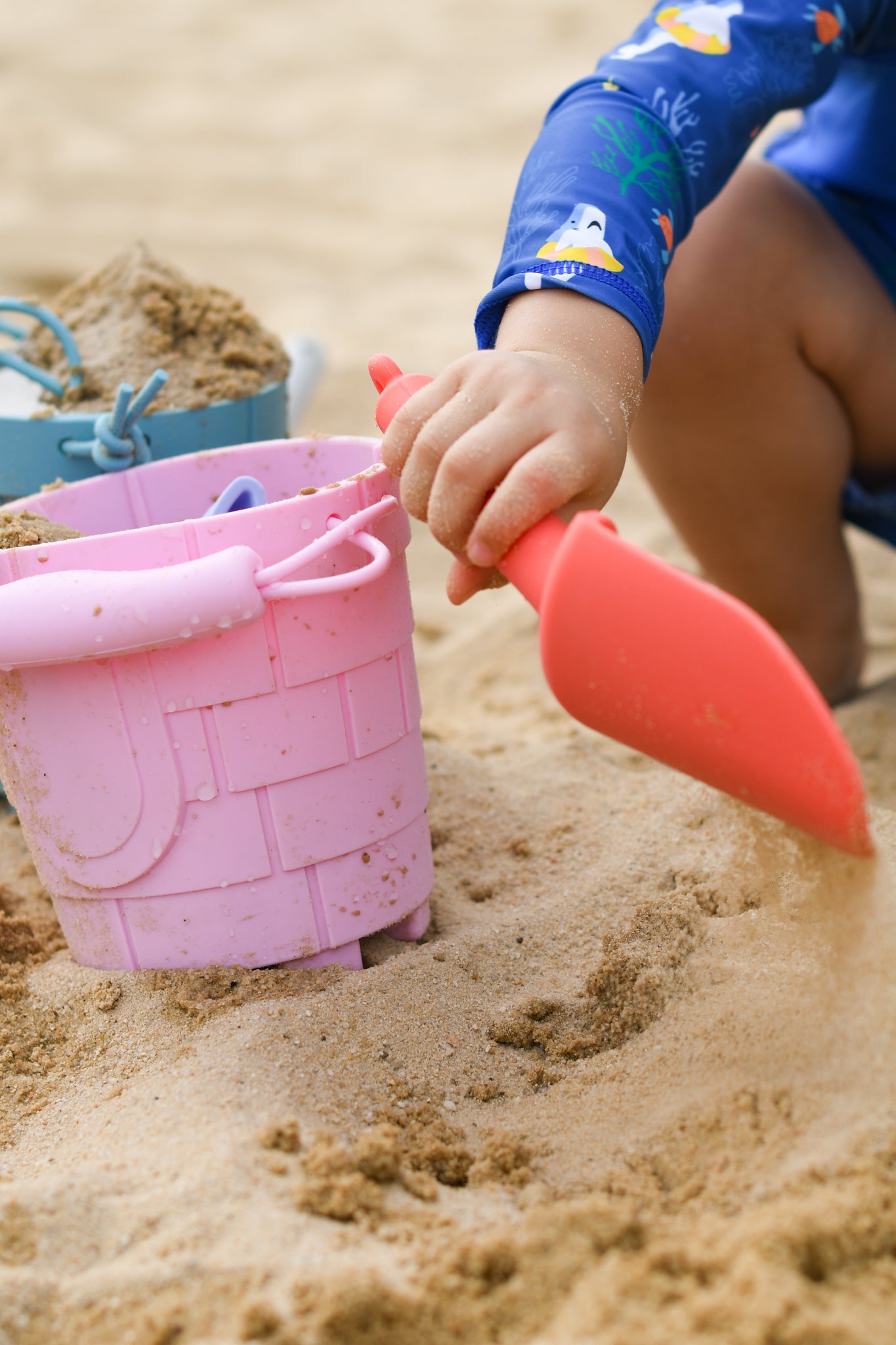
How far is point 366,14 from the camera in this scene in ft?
16.9

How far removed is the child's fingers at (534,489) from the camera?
2.40 ft

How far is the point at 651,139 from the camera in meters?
1.00

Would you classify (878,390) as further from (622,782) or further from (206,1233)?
(206,1233)

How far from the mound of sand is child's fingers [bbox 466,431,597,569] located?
0.29 m

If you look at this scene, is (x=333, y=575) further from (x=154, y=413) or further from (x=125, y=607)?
(x=154, y=413)

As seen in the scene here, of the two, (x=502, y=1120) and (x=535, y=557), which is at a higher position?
(x=535, y=557)

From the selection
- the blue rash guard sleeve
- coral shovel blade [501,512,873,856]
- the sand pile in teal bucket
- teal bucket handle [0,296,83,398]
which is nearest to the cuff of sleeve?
the blue rash guard sleeve

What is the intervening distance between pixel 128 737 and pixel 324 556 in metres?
0.20

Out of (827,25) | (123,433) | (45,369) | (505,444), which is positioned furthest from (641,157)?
(45,369)

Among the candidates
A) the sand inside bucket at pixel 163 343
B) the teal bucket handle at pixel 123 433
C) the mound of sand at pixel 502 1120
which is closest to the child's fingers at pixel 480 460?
the mound of sand at pixel 502 1120

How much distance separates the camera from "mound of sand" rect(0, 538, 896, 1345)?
576mm

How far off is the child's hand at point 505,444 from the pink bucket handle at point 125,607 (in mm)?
118

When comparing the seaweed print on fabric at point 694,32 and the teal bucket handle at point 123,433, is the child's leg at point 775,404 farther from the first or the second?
the teal bucket handle at point 123,433

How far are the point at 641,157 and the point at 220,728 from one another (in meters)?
0.59
